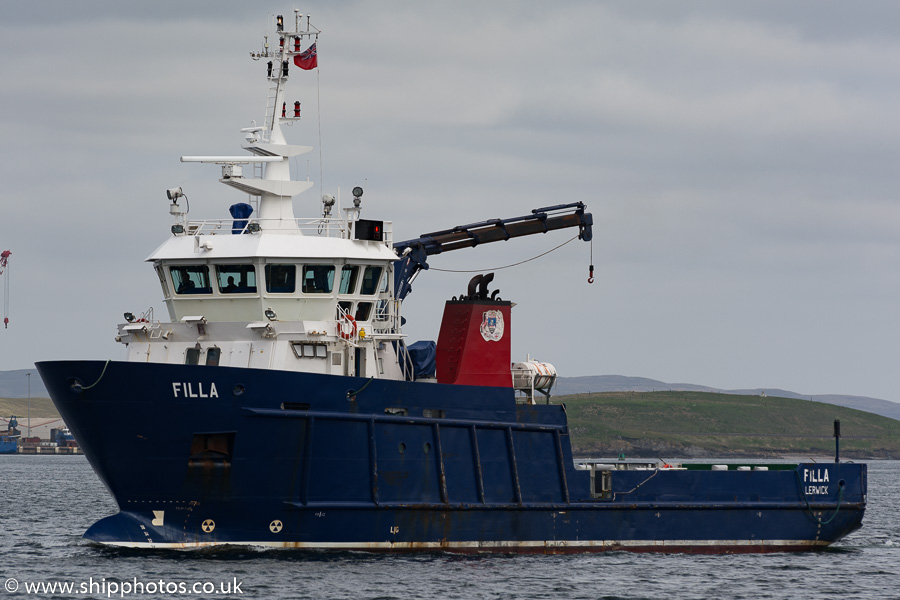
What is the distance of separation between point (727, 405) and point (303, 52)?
12821cm

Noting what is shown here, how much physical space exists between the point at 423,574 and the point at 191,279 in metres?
7.95

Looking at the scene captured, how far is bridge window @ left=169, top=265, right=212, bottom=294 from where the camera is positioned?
26.9m

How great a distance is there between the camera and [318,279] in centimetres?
2691

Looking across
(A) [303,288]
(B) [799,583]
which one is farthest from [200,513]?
(B) [799,583]

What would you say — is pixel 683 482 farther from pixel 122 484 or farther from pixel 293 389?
pixel 122 484

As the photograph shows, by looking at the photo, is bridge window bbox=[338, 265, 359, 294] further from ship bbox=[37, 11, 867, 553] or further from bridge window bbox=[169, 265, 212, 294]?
bridge window bbox=[169, 265, 212, 294]

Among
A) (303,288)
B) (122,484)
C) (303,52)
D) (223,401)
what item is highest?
(303,52)

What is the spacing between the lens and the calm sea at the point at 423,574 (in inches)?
876

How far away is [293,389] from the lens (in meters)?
24.7

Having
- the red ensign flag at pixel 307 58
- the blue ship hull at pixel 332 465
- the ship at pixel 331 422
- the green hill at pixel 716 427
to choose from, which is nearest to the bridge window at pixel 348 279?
the ship at pixel 331 422

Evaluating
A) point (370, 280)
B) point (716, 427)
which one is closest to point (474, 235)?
point (370, 280)

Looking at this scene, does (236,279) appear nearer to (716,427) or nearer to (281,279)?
(281,279)

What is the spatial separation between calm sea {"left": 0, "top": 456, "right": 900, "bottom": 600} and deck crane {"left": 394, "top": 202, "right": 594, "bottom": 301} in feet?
25.9

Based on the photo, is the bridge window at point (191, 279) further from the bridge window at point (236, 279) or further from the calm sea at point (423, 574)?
the calm sea at point (423, 574)
